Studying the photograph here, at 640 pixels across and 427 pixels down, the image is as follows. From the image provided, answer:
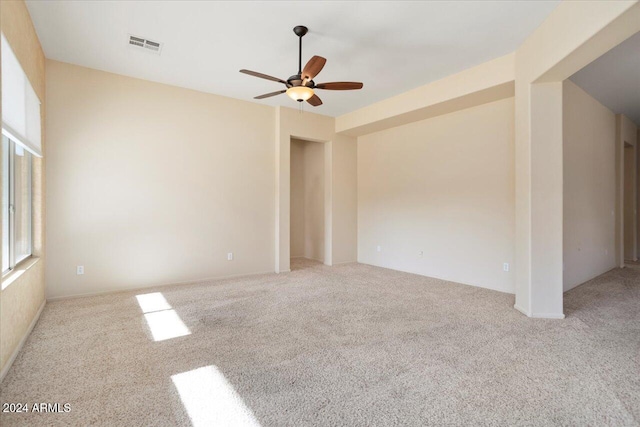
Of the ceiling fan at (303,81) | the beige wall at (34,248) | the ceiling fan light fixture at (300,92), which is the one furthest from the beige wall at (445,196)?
the beige wall at (34,248)

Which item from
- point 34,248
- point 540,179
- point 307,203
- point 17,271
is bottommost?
point 17,271

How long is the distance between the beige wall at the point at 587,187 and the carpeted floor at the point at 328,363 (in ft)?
3.02

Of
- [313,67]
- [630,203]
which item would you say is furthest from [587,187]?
[313,67]

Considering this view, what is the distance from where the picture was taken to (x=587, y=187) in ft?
15.3

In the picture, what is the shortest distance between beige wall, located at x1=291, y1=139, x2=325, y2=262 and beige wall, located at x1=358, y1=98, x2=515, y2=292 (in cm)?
102

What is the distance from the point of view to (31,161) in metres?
3.38

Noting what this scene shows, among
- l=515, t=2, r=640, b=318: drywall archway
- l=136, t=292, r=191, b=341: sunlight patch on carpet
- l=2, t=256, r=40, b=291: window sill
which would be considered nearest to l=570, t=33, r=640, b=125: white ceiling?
l=515, t=2, r=640, b=318: drywall archway

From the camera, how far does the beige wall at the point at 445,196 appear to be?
428cm

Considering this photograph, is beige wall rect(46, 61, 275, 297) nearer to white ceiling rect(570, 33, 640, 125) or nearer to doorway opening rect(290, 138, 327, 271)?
doorway opening rect(290, 138, 327, 271)

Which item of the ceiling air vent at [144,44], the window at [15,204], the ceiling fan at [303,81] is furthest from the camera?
the ceiling air vent at [144,44]

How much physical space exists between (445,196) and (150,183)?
453 centimetres

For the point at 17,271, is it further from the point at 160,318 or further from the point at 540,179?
the point at 540,179

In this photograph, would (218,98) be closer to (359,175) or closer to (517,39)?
(359,175)

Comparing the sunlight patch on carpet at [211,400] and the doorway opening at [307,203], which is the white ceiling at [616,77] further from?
the sunlight patch on carpet at [211,400]
